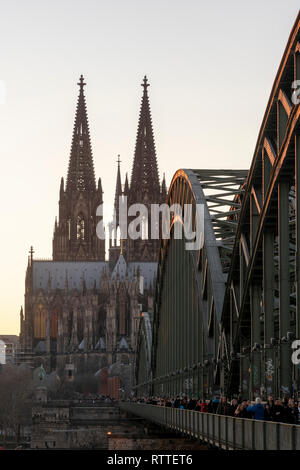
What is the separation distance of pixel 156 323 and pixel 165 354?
386 centimetres

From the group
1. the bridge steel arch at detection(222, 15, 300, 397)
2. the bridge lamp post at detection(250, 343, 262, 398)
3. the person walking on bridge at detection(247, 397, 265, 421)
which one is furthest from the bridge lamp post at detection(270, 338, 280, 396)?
the person walking on bridge at detection(247, 397, 265, 421)

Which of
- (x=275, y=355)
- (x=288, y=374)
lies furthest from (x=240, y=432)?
(x=275, y=355)

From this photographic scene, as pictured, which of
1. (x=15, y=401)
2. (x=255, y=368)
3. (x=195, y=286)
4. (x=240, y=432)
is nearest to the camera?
(x=240, y=432)

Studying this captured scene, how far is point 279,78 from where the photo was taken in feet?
92.8

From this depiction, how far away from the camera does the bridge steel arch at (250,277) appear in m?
28.5

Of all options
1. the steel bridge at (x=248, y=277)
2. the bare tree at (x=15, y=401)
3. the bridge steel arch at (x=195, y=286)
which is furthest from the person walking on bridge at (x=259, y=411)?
the bare tree at (x=15, y=401)

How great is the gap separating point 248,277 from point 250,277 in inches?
5.2

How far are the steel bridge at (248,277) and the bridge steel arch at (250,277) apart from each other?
3 centimetres

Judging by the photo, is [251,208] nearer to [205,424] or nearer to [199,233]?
[205,424]

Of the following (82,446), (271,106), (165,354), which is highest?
(271,106)

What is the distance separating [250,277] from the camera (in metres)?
33.6

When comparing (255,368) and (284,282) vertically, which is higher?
(284,282)

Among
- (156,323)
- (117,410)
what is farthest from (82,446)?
(117,410)

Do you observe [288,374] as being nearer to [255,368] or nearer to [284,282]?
[284,282]
